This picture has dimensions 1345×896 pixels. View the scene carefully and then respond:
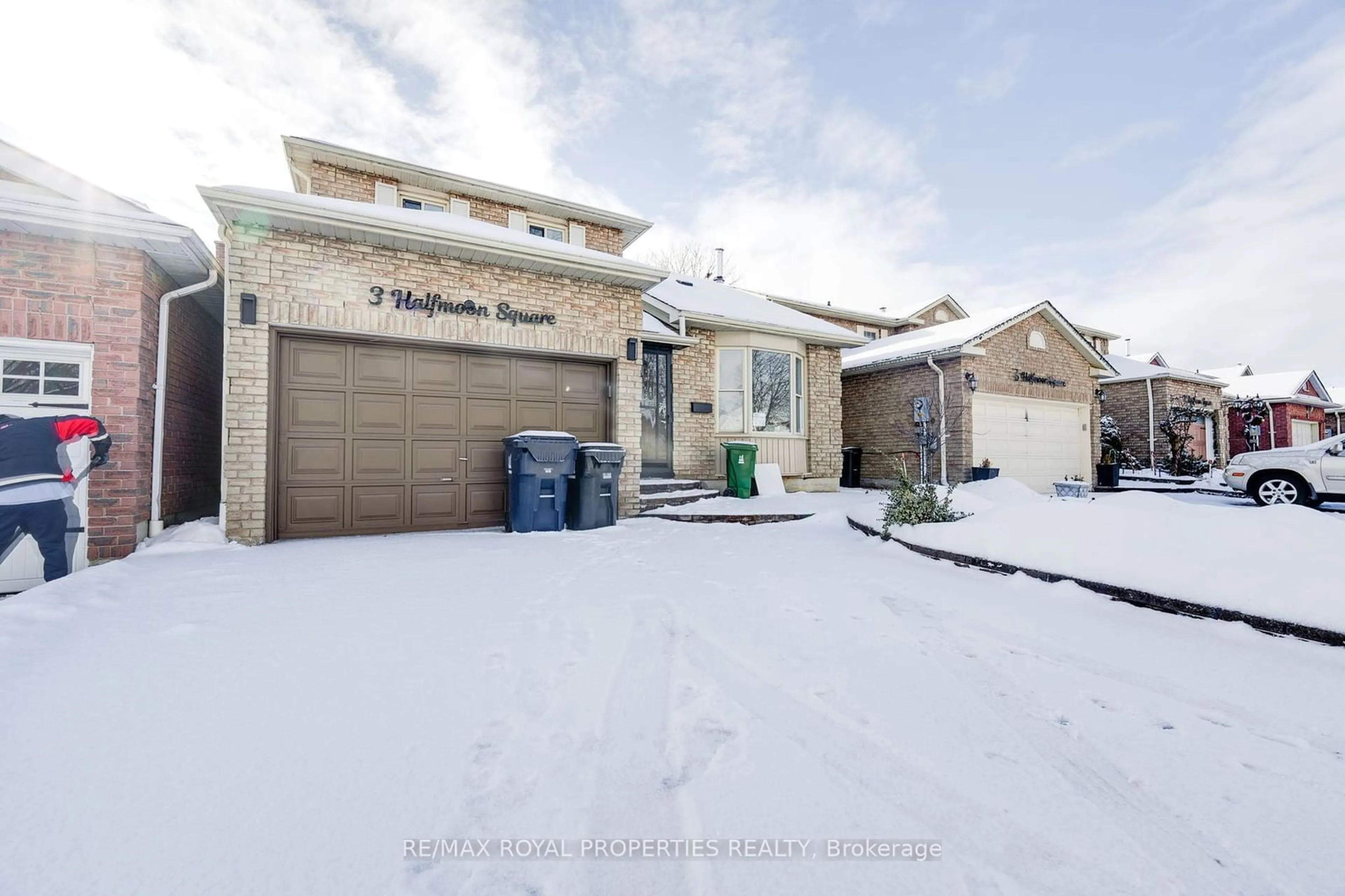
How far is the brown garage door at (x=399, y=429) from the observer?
6.15 m

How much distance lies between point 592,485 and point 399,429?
2.48 metres

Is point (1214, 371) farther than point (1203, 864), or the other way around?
point (1214, 371)

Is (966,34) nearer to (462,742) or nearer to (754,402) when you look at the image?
(754,402)

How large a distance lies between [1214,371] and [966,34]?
104 feet

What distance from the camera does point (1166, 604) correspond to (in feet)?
11.1

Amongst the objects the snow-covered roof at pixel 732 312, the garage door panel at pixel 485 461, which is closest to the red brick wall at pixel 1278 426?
the snow-covered roof at pixel 732 312

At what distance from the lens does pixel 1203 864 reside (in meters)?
A: 1.40

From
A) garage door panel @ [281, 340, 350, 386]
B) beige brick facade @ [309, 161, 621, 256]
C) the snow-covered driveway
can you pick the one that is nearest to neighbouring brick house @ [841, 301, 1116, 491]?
beige brick facade @ [309, 161, 621, 256]

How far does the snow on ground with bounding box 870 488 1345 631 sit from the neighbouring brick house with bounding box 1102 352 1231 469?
666 inches

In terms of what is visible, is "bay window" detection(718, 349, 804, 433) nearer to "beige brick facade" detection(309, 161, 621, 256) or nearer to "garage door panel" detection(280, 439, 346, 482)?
"beige brick facade" detection(309, 161, 621, 256)

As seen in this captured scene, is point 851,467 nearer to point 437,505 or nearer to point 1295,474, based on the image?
point 1295,474

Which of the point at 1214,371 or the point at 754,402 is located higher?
the point at 1214,371

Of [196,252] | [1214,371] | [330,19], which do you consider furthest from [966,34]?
[1214,371]

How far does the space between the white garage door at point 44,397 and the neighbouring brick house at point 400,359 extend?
105cm
